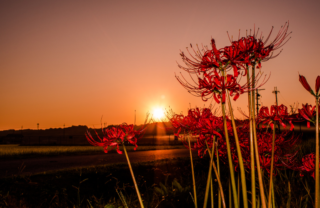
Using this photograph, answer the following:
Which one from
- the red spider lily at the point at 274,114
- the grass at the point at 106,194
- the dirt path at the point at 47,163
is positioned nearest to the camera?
Answer: the red spider lily at the point at 274,114

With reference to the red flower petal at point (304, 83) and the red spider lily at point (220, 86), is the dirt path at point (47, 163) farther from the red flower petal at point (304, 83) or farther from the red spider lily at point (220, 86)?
the red flower petal at point (304, 83)

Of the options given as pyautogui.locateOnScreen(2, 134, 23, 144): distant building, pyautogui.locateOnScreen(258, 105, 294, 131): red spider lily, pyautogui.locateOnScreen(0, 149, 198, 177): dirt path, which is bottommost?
pyautogui.locateOnScreen(2, 134, 23, 144): distant building

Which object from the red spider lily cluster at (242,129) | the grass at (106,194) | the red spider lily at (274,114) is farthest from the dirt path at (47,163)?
the red spider lily at (274,114)

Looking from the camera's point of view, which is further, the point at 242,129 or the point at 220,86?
the point at 242,129

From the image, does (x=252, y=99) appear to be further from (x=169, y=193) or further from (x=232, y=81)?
(x=169, y=193)

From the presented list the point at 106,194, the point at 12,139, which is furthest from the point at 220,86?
the point at 12,139

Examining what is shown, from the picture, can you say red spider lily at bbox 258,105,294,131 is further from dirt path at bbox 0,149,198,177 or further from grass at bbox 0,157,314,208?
dirt path at bbox 0,149,198,177

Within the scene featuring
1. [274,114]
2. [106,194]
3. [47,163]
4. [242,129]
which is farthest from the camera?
[47,163]

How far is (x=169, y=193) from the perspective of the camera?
4793mm

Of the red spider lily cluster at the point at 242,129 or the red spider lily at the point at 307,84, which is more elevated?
the red spider lily at the point at 307,84

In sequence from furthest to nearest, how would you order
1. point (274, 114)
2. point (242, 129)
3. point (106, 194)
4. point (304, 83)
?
point (106, 194) → point (242, 129) → point (274, 114) → point (304, 83)

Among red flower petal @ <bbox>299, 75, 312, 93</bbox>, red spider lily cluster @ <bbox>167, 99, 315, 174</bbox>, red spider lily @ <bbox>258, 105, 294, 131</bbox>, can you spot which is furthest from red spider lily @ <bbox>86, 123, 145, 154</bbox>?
red flower petal @ <bbox>299, 75, 312, 93</bbox>

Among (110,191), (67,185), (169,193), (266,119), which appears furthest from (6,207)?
(266,119)

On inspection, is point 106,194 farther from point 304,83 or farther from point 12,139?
point 12,139
